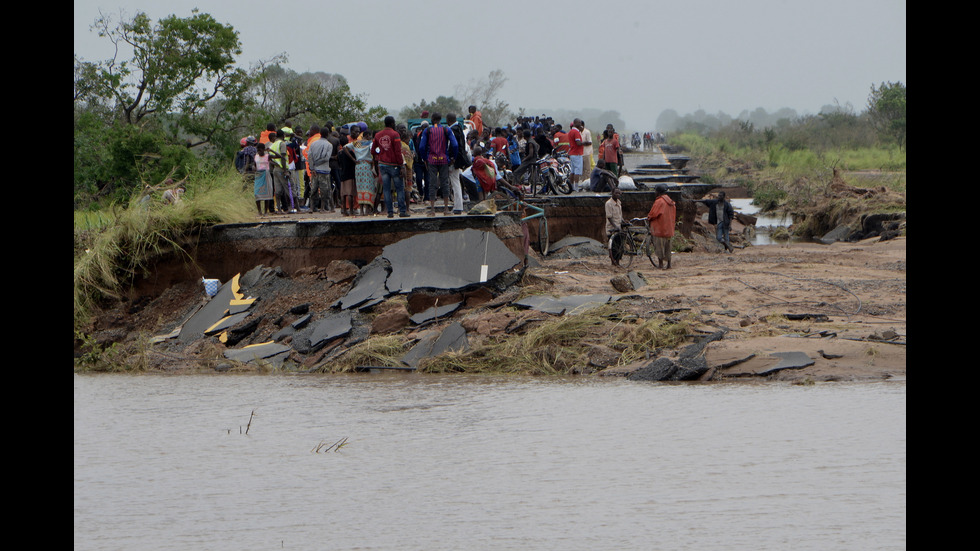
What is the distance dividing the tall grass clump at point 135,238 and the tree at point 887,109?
197ft

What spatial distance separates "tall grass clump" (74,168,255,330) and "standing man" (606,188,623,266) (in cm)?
650

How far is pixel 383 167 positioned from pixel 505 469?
9.68 m

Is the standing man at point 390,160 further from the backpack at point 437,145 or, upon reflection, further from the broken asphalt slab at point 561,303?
the broken asphalt slab at point 561,303

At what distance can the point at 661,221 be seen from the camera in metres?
18.2

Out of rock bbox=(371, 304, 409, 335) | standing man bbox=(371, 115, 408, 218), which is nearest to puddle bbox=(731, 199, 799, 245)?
standing man bbox=(371, 115, 408, 218)

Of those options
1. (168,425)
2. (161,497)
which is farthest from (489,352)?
(161,497)

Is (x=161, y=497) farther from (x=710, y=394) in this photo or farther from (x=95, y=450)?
(x=710, y=394)

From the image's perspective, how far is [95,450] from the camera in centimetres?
789

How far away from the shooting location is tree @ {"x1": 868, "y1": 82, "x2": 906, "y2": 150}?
68688 mm

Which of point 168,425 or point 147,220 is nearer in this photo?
point 168,425

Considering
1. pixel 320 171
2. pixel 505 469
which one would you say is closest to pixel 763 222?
pixel 320 171

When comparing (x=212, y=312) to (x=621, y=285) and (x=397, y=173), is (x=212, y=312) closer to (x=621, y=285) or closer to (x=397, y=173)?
(x=397, y=173)
